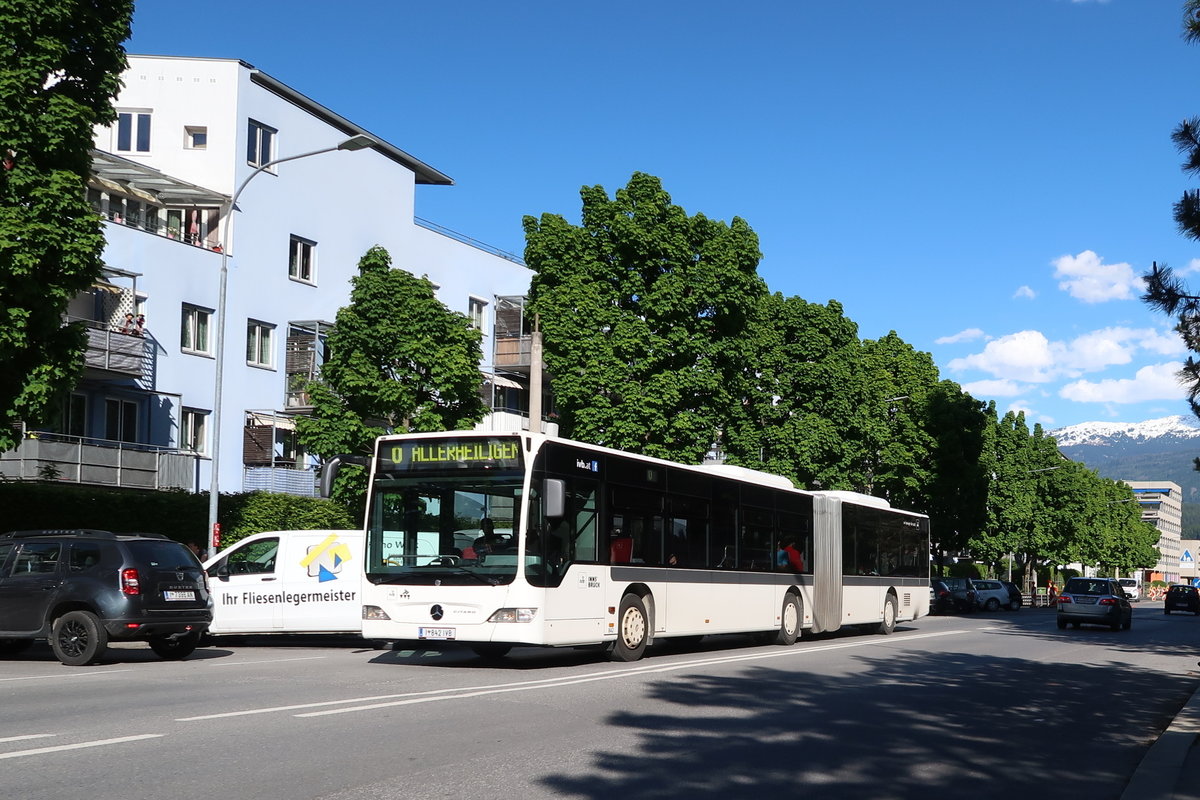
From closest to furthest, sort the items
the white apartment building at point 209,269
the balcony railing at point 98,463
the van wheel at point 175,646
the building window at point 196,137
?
the van wheel at point 175,646 → the balcony railing at point 98,463 → the white apartment building at point 209,269 → the building window at point 196,137

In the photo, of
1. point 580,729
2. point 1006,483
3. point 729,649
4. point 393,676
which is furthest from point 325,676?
point 1006,483

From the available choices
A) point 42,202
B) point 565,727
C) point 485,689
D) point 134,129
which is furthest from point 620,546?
point 134,129

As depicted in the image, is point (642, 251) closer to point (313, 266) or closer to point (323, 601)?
point (313, 266)

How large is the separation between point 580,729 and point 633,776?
7.07 feet

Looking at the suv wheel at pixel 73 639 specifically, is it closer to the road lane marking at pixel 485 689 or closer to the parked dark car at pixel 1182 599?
the road lane marking at pixel 485 689

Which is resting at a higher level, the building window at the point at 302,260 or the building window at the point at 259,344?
the building window at the point at 302,260

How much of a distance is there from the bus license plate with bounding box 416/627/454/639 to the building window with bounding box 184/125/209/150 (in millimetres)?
28985

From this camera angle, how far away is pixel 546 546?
→ 16.1 meters

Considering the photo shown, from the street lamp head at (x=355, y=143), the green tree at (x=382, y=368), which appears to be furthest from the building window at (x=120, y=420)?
the street lamp head at (x=355, y=143)

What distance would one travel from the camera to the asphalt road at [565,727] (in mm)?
7891

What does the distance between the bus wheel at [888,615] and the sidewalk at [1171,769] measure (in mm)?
17386

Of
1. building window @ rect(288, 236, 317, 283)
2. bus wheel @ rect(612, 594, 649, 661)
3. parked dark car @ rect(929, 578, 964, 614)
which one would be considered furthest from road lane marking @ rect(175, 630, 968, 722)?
parked dark car @ rect(929, 578, 964, 614)

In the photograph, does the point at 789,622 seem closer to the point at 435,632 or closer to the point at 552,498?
the point at 552,498

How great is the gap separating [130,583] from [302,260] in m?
28.7
